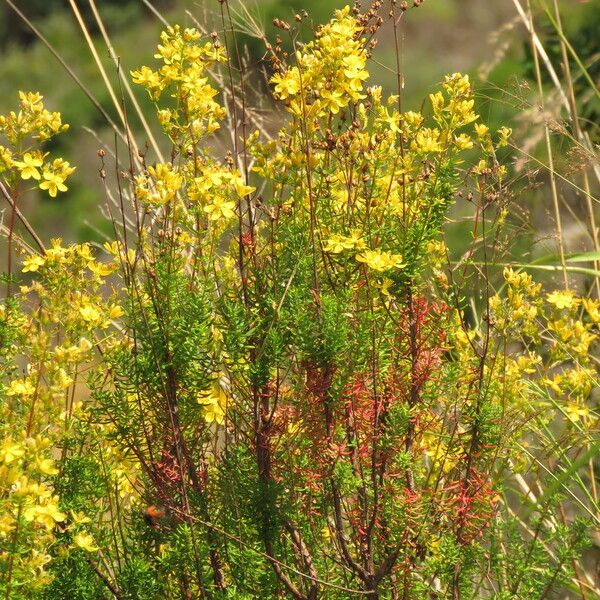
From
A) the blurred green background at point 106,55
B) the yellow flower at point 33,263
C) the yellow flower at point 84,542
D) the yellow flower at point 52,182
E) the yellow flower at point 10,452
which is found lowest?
the yellow flower at point 84,542

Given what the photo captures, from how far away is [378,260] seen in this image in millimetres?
1937

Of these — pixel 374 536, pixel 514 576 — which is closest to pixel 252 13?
pixel 374 536

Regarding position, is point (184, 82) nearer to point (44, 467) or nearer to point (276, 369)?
point (276, 369)

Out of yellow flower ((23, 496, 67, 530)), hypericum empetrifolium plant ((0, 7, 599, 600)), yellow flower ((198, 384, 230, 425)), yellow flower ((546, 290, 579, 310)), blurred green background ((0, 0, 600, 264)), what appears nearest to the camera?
yellow flower ((23, 496, 67, 530))

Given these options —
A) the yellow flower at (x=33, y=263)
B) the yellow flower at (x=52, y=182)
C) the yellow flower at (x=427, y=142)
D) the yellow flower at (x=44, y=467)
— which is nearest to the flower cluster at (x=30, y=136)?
the yellow flower at (x=52, y=182)

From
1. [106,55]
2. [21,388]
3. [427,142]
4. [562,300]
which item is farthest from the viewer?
[106,55]

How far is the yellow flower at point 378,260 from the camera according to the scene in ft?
6.33

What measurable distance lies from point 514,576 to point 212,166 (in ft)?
3.29

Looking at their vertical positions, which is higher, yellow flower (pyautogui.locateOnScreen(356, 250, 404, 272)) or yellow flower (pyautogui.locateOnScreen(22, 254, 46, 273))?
yellow flower (pyautogui.locateOnScreen(22, 254, 46, 273))

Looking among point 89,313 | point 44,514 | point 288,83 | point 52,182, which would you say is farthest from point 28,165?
point 44,514

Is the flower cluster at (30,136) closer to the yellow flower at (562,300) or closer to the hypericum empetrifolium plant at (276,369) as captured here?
the hypericum empetrifolium plant at (276,369)

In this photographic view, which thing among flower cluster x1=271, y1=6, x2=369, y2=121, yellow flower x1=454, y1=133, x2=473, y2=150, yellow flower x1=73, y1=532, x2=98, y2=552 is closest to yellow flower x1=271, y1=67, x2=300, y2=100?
flower cluster x1=271, y1=6, x2=369, y2=121

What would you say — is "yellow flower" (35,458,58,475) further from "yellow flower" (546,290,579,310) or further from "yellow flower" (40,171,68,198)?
"yellow flower" (546,290,579,310)

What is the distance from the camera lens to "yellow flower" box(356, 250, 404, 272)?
1.93 metres
